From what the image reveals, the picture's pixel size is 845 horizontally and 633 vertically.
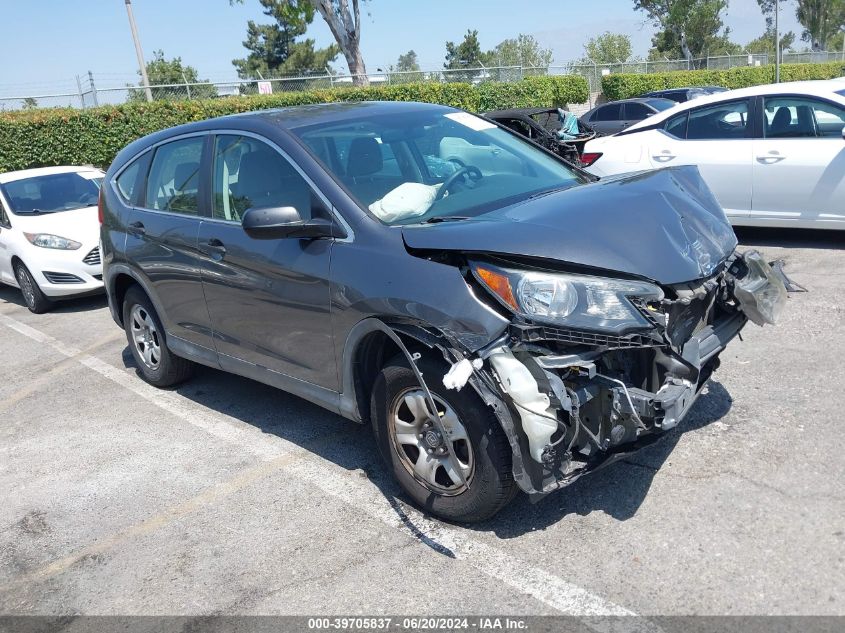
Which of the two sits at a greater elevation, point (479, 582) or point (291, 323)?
point (291, 323)

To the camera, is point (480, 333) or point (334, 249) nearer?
point (480, 333)

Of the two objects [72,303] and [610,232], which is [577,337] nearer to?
[610,232]

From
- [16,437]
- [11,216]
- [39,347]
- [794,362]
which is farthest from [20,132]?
[794,362]

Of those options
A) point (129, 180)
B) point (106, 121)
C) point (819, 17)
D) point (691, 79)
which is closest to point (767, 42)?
Answer: point (819, 17)

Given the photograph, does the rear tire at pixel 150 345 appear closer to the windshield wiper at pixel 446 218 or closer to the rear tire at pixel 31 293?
the windshield wiper at pixel 446 218

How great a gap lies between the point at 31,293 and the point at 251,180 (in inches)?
238

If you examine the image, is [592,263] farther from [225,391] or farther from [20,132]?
[20,132]

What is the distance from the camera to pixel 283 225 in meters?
3.81

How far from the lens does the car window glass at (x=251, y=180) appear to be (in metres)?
4.18

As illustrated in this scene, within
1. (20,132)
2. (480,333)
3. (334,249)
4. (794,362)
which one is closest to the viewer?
(480,333)

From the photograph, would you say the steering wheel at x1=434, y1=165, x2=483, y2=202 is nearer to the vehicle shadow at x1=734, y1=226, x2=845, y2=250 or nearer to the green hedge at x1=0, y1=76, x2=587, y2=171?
the vehicle shadow at x1=734, y1=226, x2=845, y2=250

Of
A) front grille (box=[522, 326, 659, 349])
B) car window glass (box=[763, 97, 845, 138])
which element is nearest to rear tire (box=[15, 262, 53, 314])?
front grille (box=[522, 326, 659, 349])

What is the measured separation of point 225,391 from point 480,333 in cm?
315

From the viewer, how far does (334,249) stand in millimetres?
3854
